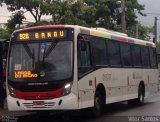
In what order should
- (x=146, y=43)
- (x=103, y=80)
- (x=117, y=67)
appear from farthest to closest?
(x=146, y=43) < (x=117, y=67) < (x=103, y=80)

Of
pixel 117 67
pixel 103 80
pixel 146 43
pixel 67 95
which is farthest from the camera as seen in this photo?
pixel 146 43

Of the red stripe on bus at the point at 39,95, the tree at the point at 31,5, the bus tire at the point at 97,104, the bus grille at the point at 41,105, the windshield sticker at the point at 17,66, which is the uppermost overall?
the tree at the point at 31,5

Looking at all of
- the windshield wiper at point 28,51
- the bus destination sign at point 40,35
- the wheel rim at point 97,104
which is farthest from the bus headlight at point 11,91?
the wheel rim at point 97,104

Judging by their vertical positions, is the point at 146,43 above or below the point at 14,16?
below

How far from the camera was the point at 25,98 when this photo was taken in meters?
13.9

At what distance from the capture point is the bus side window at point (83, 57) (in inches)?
557

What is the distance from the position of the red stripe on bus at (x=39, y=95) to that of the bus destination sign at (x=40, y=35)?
166 centimetres

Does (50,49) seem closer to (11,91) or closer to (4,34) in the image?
(11,91)

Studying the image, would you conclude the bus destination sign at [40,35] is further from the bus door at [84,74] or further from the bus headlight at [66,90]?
the bus headlight at [66,90]

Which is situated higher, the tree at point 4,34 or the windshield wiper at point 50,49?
the tree at point 4,34

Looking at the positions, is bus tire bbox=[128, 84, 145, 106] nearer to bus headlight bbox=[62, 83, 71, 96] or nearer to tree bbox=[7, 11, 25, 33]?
tree bbox=[7, 11, 25, 33]

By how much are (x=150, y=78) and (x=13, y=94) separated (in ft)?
33.2

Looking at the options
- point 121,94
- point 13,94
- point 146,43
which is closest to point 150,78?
point 146,43

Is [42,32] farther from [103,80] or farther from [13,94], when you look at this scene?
[103,80]
